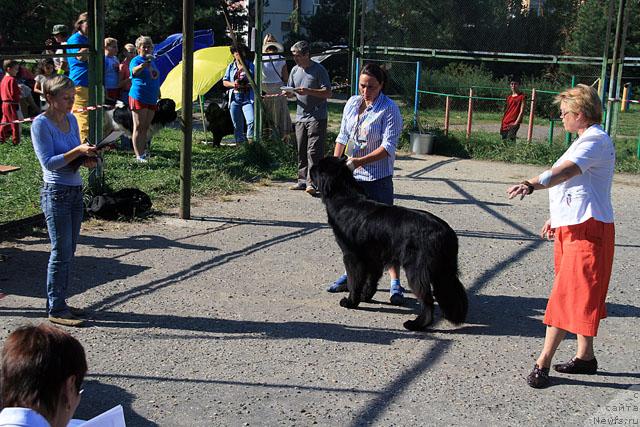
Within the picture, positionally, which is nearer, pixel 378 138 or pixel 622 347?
pixel 622 347

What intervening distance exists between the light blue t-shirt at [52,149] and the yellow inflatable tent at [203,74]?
878 centimetres

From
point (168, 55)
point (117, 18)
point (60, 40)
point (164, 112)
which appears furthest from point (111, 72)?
point (117, 18)

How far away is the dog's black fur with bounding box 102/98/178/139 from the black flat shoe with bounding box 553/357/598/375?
340 inches

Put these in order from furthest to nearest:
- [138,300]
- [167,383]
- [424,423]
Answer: [138,300], [167,383], [424,423]

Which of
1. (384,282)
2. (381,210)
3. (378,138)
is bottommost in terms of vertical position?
(384,282)

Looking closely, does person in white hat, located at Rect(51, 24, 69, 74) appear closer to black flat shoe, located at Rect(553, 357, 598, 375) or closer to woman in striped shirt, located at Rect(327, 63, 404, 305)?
woman in striped shirt, located at Rect(327, 63, 404, 305)

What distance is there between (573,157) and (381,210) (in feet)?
5.40

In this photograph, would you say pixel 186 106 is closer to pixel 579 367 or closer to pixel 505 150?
pixel 579 367

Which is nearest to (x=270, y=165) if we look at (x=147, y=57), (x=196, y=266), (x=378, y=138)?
(x=147, y=57)

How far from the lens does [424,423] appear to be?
4.30 metres

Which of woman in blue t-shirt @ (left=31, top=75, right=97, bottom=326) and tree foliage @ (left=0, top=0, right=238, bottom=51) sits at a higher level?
tree foliage @ (left=0, top=0, right=238, bottom=51)

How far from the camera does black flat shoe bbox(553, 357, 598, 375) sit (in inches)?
194

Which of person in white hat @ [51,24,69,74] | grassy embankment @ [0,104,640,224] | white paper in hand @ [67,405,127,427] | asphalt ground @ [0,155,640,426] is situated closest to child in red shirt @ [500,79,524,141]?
grassy embankment @ [0,104,640,224]

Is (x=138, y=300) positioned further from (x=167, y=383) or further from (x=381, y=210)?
(x=381, y=210)
